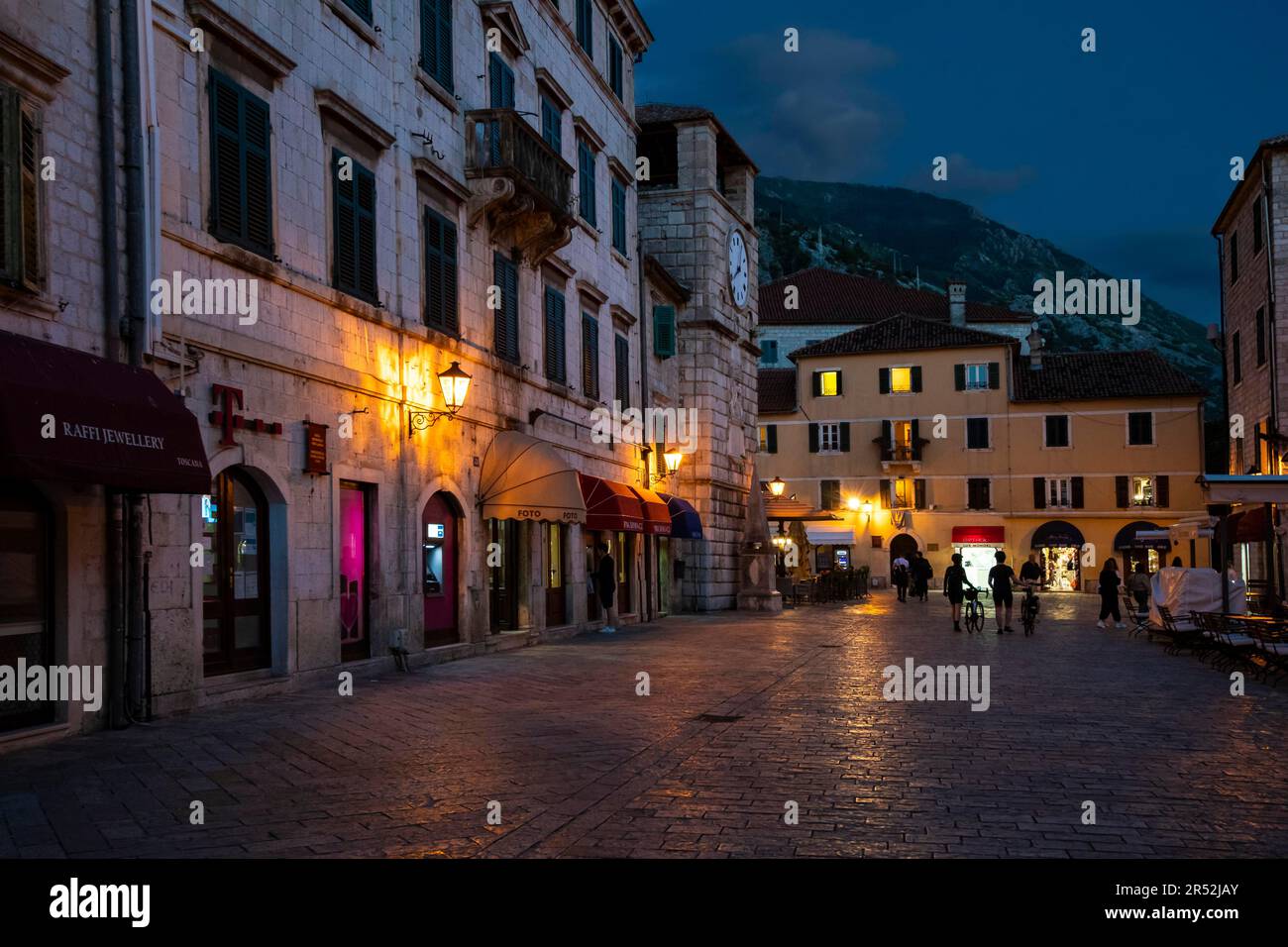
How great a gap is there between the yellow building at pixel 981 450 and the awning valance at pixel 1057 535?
2.2 inches

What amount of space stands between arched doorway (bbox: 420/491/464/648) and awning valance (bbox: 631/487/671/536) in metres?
8.04

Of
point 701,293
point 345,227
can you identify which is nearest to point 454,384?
point 345,227

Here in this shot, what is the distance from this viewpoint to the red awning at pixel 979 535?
63.3 metres

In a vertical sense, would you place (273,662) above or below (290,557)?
below

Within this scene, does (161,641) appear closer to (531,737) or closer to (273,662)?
(273,662)

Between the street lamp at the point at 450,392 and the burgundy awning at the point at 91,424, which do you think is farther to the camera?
the street lamp at the point at 450,392

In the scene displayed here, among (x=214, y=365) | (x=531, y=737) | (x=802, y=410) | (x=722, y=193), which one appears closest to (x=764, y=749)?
(x=531, y=737)

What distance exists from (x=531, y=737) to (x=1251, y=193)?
35230mm

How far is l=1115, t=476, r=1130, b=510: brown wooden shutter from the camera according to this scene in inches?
2430

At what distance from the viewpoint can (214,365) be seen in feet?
45.0

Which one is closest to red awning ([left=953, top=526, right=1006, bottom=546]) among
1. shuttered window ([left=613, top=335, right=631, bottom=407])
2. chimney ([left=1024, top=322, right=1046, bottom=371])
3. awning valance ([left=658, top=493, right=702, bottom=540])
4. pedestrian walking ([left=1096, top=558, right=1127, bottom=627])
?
chimney ([left=1024, top=322, right=1046, bottom=371])

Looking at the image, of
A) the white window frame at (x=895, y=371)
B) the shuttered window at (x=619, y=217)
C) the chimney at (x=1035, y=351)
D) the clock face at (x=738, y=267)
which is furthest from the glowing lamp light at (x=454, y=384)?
the chimney at (x=1035, y=351)

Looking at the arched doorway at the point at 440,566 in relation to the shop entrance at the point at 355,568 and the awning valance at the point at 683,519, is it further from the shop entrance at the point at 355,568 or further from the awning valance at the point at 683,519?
the awning valance at the point at 683,519

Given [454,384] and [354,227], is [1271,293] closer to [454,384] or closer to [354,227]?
[454,384]
